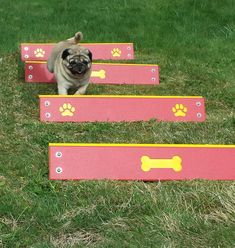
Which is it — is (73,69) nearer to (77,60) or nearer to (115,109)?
(77,60)

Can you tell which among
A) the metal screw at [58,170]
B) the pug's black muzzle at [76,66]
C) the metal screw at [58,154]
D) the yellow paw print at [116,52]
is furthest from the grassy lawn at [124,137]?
the pug's black muzzle at [76,66]

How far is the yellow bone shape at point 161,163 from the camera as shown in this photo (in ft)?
13.2

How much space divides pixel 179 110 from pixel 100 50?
3.42 metres

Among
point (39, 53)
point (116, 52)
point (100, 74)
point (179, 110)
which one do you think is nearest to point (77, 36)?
point (100, 74)

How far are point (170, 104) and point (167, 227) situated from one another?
9.02 feet

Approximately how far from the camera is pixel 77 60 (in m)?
6.10

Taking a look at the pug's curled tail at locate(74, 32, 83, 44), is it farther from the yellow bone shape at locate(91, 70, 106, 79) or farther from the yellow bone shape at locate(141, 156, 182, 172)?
the yellow bone shape at locate(141, 156, 182, 172)

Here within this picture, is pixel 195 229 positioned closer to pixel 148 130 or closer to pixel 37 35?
pixel 148 130

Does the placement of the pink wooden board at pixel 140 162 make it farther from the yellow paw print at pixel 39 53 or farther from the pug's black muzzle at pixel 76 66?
the yellow paw print at pixel 39 53

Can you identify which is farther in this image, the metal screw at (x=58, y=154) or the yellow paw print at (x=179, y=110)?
the yellow paw print at (x=179, y=110)

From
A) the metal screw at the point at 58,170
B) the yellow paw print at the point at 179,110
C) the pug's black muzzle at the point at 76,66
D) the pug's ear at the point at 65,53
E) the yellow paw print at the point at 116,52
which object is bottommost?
the metal screw at the point at 58,170

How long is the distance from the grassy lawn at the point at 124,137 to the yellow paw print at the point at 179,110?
21 centimetres

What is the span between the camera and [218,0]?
1156 cm

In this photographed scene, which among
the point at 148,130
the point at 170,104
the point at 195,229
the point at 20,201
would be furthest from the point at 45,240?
the point at 170,104
